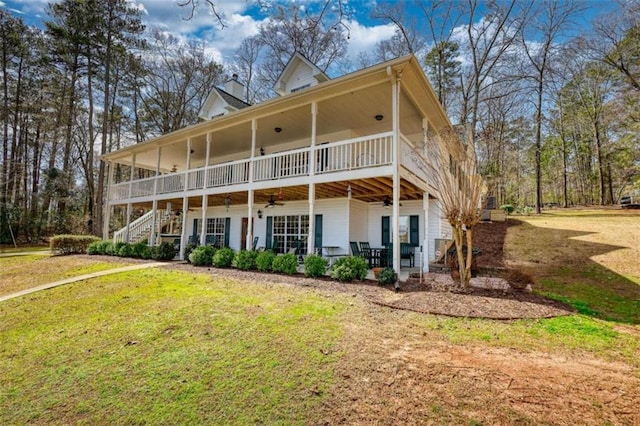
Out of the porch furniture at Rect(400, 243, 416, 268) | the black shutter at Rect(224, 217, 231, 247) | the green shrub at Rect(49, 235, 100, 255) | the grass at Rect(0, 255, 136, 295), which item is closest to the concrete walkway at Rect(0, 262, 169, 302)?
the grass at Rect(0, 255, 136, 295)

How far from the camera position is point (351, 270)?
848 cm

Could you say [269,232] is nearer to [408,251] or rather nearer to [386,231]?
[386,231]

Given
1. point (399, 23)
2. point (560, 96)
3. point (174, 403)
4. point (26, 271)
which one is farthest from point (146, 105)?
point (560, 96)

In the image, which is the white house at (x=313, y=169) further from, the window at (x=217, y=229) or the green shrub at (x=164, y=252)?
the green shrub at (x=164, y=252)

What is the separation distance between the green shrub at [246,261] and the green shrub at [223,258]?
564mm

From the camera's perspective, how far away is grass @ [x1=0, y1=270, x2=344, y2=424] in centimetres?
304

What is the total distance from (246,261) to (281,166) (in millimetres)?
3749

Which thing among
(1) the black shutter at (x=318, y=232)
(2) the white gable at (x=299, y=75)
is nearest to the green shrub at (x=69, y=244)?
(1) the black shutter at (x=318, y=232)

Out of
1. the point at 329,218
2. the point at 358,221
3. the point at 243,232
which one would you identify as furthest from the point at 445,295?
the point at 243,232

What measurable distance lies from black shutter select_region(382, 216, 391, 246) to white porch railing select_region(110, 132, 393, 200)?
369 cm

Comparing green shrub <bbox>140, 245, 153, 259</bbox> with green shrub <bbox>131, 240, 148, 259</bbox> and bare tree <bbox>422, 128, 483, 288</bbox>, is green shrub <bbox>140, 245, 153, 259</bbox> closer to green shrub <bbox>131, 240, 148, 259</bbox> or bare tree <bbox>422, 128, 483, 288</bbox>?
green shrub <bbox>131, 240, 148, 259</bbox>

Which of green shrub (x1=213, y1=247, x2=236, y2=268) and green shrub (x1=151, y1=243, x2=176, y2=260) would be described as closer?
green shrub (x1=213, y1=247, x2=236, y2=268)

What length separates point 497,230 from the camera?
55.1 ft

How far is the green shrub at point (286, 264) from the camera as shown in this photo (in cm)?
971
